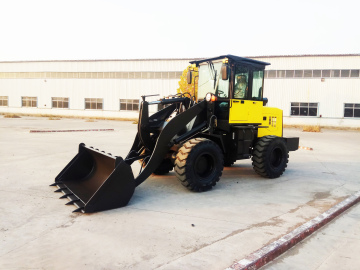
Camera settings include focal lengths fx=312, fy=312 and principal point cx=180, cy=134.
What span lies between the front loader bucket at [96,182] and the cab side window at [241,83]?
11.2ft

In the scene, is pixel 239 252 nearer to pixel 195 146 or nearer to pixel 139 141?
pixel 195 146

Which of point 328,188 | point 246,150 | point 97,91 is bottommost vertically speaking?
point 328,188

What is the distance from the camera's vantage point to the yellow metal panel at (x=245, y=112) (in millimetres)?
7426

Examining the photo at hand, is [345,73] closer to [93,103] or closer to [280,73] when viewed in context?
[280,73]

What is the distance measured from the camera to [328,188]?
7.13 m

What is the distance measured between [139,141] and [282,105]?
3014 cm

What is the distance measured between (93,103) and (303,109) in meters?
26.4

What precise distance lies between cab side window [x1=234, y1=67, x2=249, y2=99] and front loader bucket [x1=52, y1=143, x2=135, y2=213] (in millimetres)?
3419

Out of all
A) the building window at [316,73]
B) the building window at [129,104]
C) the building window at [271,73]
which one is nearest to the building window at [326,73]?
the building window at [316,73]

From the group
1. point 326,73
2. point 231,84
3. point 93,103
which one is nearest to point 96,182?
point 231,84

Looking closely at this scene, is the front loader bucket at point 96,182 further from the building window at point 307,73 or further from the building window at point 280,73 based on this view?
the building window at point 307,73

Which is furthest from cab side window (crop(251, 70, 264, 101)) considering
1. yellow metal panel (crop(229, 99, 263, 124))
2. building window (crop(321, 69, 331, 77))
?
building window (crop(321, 69, 331, 77))

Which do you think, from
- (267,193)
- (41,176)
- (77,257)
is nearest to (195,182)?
(267,193)

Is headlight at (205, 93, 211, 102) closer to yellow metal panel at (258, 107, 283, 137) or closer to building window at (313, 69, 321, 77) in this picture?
yellow metal panel at (258, 107, 283, 137)
